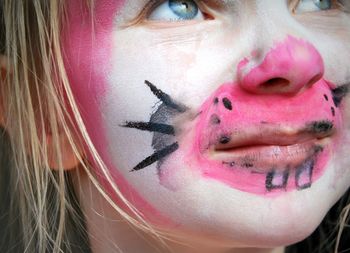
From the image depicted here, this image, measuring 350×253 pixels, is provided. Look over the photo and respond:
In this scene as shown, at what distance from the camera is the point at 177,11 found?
1036 mm

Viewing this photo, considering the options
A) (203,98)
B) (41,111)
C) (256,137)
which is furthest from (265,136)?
(41,111)

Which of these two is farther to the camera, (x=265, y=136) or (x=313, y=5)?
(x=313, y=5)

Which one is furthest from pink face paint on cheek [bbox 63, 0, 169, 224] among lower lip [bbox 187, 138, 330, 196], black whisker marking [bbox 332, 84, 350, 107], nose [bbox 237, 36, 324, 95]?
black whisker marking [bbox 332, 84, 350, 107]

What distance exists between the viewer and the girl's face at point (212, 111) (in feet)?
3.18

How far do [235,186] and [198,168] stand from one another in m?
0.07

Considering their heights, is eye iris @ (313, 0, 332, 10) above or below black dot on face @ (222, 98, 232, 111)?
above

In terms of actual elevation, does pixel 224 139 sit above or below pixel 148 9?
below

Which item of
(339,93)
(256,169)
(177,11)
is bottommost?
(256,169)

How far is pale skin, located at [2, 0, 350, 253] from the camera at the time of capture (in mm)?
975

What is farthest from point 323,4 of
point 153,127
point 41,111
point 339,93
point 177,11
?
point 41,111

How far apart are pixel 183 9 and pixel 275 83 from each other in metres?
0.21

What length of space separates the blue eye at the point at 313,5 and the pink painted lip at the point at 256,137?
158mm

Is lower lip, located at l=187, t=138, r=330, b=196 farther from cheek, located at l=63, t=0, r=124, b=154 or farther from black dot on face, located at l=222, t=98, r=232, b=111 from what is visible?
cheek, located at l=63, t=0, r=124, b=154

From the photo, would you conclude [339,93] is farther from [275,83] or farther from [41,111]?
[41,111]
